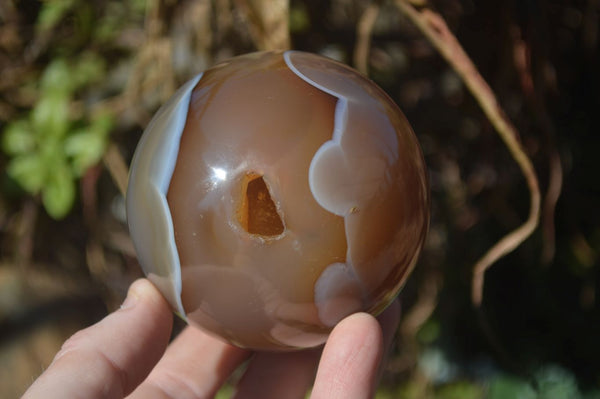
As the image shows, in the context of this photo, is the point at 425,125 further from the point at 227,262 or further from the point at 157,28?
the point at 227,262

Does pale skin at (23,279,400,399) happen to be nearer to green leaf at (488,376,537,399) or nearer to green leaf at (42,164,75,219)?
green leaf at (42,164,75,219)

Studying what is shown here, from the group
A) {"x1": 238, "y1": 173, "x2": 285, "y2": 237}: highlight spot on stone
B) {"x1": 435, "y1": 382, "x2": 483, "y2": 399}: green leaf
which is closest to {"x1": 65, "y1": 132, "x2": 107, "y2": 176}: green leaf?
{"x1": 238, "y1": 173, "x2": 285, "y2": 237}: highlight spot on stone

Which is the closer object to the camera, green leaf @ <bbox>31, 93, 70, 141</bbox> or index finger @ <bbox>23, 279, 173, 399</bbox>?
index finger @ <bbox>23, 279, 173, 399</bbox>

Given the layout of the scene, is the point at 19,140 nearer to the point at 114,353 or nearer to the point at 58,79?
the point at 58,79

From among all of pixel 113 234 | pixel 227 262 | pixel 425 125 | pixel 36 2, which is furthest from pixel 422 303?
pixel 36 2

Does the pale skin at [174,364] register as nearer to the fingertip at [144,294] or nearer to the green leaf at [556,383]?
the fingertip at [144,294]

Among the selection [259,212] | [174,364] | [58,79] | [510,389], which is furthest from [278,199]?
[510,389]

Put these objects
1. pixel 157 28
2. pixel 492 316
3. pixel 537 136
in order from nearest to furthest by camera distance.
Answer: pixel 157 28 < pixel 537 136 < pixel 492 316
